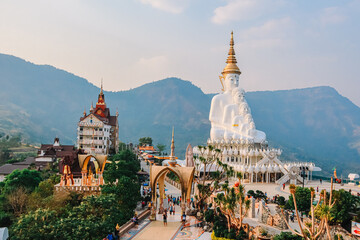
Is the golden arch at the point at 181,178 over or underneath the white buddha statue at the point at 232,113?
underneath

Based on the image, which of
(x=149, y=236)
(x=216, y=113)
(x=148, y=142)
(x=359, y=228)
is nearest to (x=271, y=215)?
(x=359, y=228)

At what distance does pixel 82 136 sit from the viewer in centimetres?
5231

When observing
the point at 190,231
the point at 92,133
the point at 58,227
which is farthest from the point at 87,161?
the point at 92,133

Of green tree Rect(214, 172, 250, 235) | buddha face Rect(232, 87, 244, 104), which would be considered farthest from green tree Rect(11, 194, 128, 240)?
buddha face Rect(232, 87, 244, 104)

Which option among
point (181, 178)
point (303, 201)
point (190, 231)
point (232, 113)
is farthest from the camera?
point (232, 113)

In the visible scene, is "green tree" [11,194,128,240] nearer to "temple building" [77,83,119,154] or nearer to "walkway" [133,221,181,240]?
"walkway" [133,221,181,240]

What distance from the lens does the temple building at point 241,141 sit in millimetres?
37156

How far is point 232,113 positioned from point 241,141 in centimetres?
563

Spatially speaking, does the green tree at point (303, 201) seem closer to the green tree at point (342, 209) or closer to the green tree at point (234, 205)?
the green tree at point (342, 209)

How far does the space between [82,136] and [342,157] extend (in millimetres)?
139502

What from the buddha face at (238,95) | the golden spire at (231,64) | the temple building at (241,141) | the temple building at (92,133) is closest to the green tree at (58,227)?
the temple building at (241,141)

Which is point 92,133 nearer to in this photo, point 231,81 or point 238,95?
point 231,81

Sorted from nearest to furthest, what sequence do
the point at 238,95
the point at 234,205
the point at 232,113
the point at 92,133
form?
the point at 234,205 → the point at 232,113 → the point at 238,95 → the point at 92,133

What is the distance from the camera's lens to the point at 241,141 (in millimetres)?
41719
